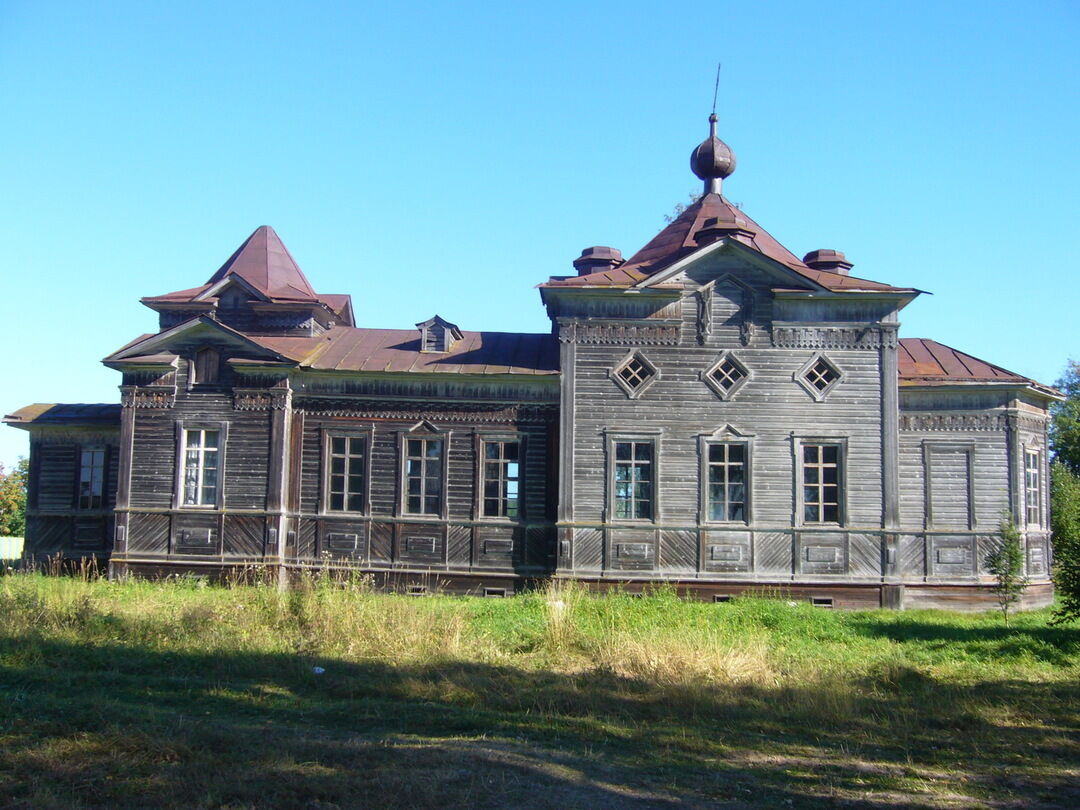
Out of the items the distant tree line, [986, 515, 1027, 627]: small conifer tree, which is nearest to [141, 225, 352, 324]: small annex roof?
[986, 515, 1027, 627]: small conifer tree

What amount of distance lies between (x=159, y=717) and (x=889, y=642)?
10076mm

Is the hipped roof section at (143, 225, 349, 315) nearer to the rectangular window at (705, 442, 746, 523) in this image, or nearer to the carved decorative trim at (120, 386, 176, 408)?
the carved decorative trim at (120, 386, 176, 408)

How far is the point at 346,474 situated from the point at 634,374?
6.08m

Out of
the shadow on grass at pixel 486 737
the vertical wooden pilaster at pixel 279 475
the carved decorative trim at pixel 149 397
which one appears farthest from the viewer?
the carved decorative trim at pixel 149 397

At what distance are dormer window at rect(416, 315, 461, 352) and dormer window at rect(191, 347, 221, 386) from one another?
4124 mm

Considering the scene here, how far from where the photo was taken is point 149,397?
1906 cm

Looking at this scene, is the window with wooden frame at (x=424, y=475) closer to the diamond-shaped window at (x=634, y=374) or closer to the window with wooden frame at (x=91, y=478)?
the diamond-shaped window at (x=634, y=374)

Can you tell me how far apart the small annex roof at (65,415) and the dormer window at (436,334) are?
691cm

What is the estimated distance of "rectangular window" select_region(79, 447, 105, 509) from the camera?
20.4m

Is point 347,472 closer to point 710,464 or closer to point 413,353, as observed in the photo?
point 413,353

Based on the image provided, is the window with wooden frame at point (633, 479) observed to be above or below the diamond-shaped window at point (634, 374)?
below

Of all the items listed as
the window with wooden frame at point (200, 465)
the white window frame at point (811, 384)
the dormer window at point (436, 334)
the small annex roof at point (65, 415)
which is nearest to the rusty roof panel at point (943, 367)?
the white window frame at point (811, 384)

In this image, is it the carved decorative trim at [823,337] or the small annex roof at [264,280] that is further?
the small annex roof at [264,280]

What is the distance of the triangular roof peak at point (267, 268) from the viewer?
22406 mm
